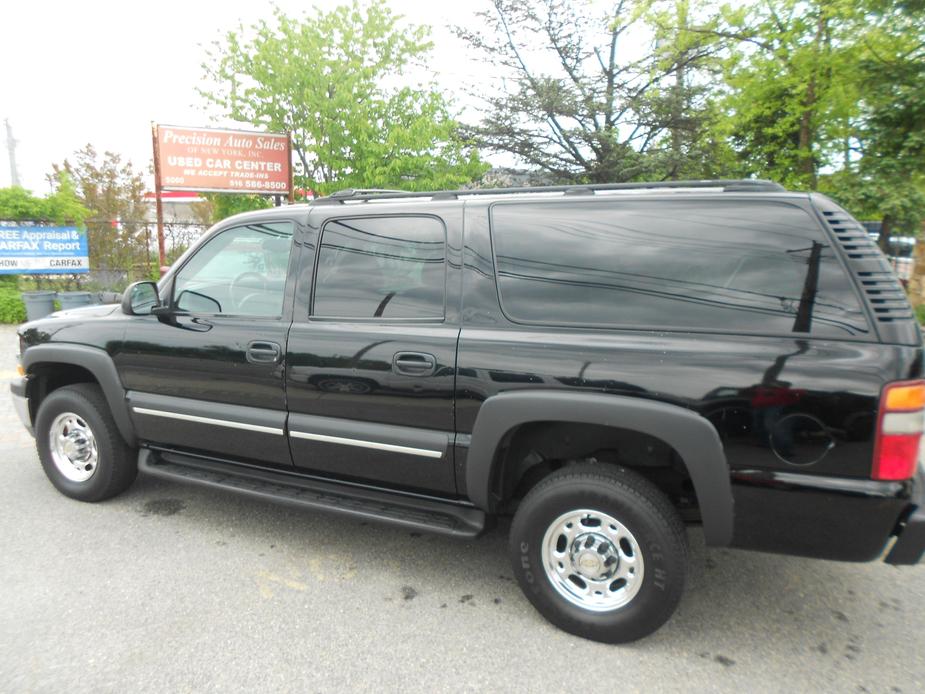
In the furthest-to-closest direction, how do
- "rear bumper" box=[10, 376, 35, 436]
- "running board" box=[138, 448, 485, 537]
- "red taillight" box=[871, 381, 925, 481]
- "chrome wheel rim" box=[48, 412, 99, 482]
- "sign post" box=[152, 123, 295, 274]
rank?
"sign post" box=[152, 123, 295, 274] → "rear bumper" box=[10, 376, 35, 436] → "chrome wheel rim" box=[48, 412, 99, 482] → "running board" box=[138, 448, 485, 537] → "red taillight" box=[871, 381, 925, 481]

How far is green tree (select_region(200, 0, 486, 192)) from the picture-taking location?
11.4 metres

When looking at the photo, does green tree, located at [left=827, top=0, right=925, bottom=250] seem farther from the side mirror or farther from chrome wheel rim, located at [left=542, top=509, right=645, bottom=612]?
the side mirror

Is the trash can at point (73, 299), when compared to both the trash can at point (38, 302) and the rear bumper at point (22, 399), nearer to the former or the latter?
the trash can at point (38, 302)

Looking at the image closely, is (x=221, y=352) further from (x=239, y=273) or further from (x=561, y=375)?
(x=561, y=375)

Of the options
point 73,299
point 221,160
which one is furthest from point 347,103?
point 73,299

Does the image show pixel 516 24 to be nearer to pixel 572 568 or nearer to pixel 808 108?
pixel 808 108

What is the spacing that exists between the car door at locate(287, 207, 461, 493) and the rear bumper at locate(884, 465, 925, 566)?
5.79 feet

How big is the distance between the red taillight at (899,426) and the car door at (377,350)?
1.64 metres

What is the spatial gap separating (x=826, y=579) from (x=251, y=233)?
3602mm

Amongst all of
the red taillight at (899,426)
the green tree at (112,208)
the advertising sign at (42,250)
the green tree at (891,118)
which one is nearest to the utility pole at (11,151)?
the green tree at (112,208)

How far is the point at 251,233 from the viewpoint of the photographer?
357 cm

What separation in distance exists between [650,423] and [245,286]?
236cm

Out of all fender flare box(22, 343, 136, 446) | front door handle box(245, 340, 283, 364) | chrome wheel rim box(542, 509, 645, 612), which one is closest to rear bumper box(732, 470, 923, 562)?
chrome wheel rim box(542, 509, 645, 612)

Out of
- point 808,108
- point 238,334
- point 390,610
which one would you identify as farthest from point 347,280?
point 808,108
